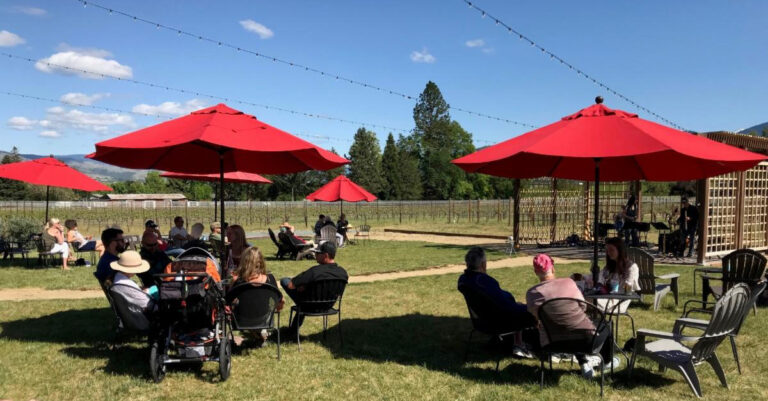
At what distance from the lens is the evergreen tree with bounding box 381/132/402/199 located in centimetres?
7050

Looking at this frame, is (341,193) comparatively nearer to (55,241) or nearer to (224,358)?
(55,241)

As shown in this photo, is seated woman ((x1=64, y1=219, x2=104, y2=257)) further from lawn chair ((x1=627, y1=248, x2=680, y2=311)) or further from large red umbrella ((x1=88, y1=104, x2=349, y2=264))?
lawn chair ((x1=627, y1=248, x2=680, y2=311))

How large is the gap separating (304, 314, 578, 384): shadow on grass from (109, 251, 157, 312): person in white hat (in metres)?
1.77

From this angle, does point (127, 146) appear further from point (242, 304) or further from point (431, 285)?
point (431, 285)

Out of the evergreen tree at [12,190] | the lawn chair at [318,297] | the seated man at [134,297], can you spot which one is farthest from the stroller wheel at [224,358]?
the evergreen tree at [12,190]

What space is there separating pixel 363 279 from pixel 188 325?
5800 millimetres

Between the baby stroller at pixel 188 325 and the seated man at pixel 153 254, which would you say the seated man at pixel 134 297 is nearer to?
the baby stroller at pixel 188 325

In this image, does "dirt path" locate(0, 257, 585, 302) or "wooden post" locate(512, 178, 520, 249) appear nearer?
"dirt path" locate(0, 257, 585, 302)

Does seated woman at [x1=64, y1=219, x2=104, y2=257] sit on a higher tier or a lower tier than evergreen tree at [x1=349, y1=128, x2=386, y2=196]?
lower

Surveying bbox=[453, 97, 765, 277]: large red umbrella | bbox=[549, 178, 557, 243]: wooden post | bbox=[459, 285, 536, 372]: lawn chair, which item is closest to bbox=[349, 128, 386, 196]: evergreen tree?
bbox=[549, 178, 557, 243]: wooden post

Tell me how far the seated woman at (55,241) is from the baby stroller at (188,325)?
803cm

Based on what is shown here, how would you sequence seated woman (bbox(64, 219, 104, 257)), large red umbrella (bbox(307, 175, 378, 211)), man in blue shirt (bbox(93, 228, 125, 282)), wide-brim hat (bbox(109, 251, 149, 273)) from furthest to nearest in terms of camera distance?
large red umbrella (bbox(307, 175, 378, 211)) < seated woman (bbox(64, 219, 104, 257)) < man in blue shirt (bbox(93, 228, 125, 282)) < wide-brim hat (bbox(109, 251, 149, 273))

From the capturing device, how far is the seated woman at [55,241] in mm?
10961

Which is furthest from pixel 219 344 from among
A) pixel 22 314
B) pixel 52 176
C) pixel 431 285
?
pixel 52 176
